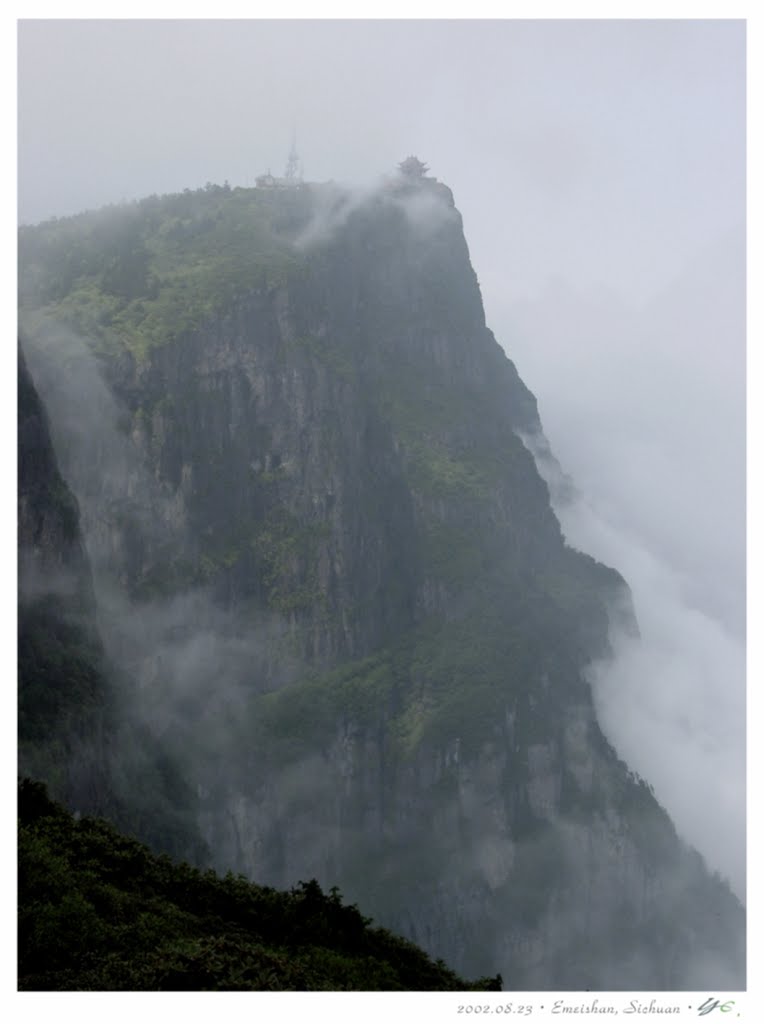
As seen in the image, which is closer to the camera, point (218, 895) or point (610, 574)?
point (218, 895)

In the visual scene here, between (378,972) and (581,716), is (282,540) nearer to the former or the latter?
(581,716)

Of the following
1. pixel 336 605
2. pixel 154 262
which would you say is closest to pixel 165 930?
pixel 336 605

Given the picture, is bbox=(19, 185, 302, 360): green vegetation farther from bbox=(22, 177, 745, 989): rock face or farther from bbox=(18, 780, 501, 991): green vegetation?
bbox=(18, 780, 501, 991): green vegetation

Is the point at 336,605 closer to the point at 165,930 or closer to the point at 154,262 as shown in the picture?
the point at 154,262

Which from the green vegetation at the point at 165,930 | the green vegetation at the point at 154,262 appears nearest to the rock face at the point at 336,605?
the green vegetation at the point at 154,262
